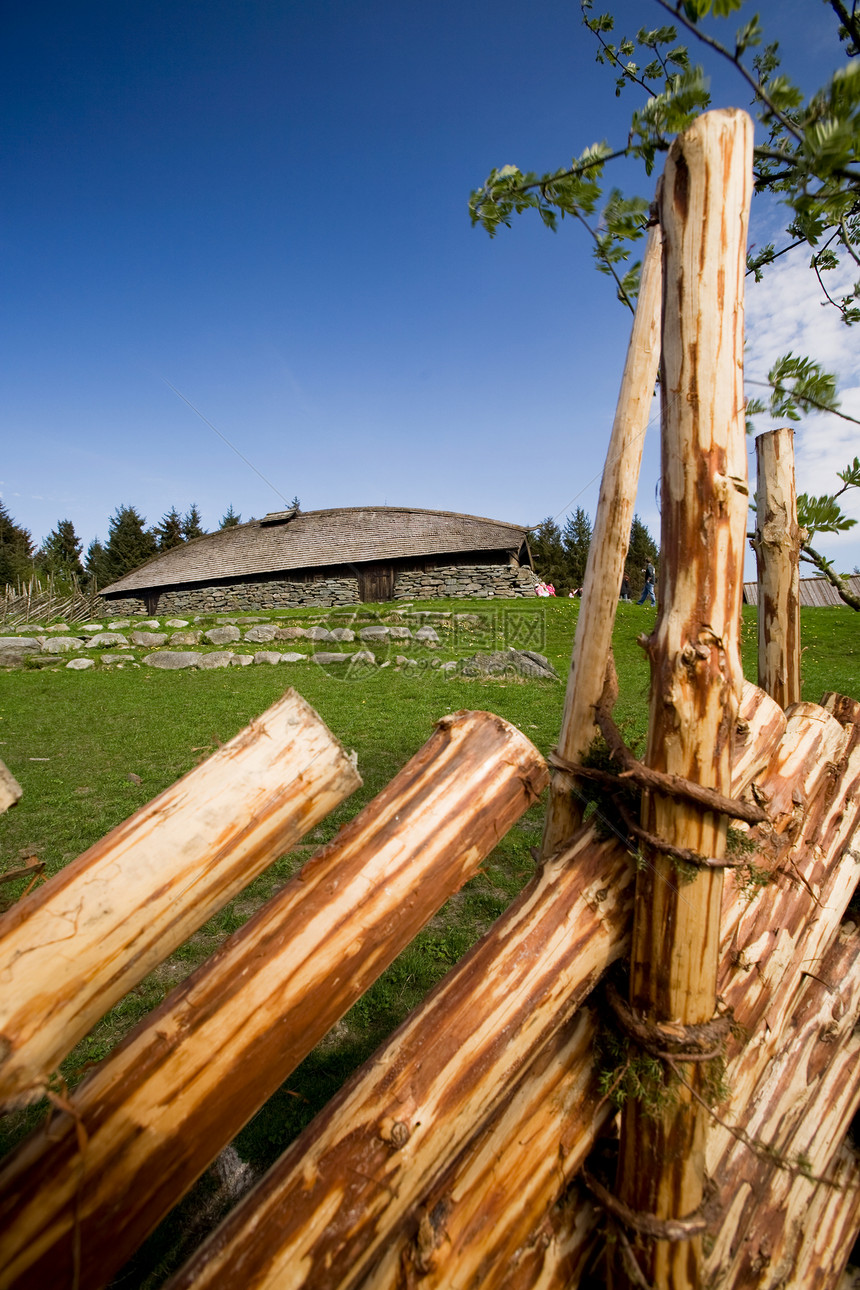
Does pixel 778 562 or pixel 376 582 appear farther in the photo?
pixel 376 582

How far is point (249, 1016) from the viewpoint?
4.20ft

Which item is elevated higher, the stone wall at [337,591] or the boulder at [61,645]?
the stone wall at [337,591]

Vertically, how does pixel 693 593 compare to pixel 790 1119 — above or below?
above

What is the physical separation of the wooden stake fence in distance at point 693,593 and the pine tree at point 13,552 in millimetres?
55727

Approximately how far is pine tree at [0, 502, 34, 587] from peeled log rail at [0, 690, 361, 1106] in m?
55.3

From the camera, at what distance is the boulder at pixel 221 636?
1706 cm

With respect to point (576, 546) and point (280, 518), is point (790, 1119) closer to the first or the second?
point (280, 518)

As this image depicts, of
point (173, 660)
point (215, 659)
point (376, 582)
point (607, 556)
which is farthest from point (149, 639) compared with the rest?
point (607, 556)

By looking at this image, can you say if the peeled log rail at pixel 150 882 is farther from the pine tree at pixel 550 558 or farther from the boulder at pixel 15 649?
the pine tree at pixel 550 558

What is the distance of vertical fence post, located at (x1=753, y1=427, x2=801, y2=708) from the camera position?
8.89ft

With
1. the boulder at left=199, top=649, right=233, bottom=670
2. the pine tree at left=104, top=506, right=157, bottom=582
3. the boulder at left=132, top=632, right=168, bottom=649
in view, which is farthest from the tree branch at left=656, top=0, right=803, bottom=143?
the pine tree at left=104, top=506, right=157, bottom=582

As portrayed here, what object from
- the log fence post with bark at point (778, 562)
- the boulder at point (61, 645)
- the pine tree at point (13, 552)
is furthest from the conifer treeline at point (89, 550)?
the log fence post with bark at point (778, 562)

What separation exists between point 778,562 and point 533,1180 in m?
2.54

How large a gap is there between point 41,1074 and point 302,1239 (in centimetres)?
65
